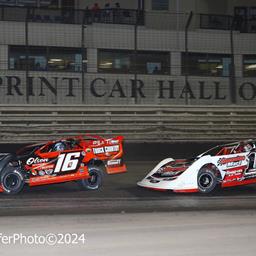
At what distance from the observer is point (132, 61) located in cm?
2397

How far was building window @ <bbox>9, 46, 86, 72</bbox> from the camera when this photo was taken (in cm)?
2394

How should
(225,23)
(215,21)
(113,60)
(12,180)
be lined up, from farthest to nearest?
(225,23) < (215,21) < (113,60) < (12,180)

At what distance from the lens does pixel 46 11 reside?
27.9 metres

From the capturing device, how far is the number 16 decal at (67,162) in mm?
11945

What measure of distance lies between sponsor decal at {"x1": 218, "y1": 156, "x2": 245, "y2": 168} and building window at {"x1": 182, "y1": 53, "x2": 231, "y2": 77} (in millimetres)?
12942

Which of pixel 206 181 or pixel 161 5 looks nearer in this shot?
pixel 206 181

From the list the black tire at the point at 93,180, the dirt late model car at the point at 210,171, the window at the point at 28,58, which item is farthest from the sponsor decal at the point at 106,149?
the window at the point at 28,58

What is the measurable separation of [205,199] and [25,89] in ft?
39.1

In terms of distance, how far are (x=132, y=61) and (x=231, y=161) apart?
12.6m

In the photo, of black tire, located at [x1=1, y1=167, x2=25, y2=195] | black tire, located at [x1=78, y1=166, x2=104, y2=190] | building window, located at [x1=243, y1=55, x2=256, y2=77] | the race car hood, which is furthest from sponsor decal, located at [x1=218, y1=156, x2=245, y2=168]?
building window, located at [x1=243, y1=55, x2=256, y2=77]

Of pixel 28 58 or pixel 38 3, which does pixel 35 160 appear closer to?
pixel 28 58

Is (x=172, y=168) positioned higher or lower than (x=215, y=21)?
lower

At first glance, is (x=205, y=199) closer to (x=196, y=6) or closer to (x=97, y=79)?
(x=97, y=79)

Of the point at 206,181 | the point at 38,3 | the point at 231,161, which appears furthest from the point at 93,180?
the point at 38,3
